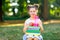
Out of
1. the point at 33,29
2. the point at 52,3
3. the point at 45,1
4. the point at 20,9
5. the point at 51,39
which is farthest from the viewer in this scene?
the point at 52,3

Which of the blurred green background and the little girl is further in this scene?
the blurred green background

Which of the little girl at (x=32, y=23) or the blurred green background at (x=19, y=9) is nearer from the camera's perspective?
the little girl at (x=32, y=23)

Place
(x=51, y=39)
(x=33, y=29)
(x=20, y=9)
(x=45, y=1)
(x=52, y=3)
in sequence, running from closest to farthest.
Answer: (x=33, y=29) < (x=51, y=39) < (x=45, y=1) < (x=20, y=9) < (x=52, y=3)

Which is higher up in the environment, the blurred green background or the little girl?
the little girl

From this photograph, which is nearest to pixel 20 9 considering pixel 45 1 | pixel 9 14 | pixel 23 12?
pixel 23 12

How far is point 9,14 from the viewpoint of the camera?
982 inches

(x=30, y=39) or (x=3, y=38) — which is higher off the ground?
(x=30, y=39)

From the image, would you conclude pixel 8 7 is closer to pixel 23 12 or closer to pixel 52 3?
pixel 23 12

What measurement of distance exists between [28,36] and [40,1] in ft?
49.5

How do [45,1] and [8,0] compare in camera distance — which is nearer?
[45,1]

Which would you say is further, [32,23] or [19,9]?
[19,9]

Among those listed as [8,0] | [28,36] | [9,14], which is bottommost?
[9,14]

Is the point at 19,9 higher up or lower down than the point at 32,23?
lower down

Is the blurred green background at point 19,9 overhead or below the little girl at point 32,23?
below
